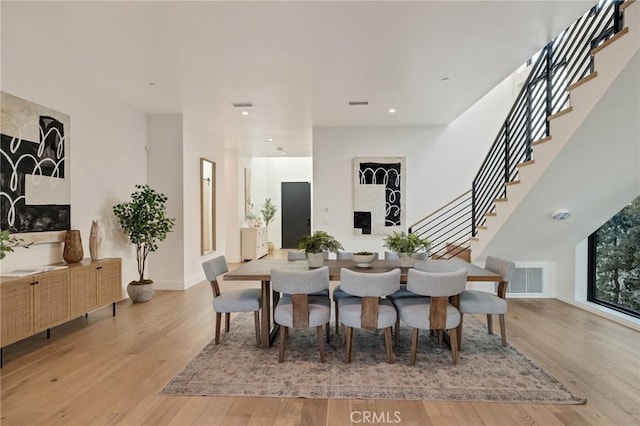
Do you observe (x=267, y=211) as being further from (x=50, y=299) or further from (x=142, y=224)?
(x=50, y=299)

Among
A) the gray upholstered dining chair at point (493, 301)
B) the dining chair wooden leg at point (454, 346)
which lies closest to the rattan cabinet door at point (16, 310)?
the dining chair wooden leg at point (454, 346)

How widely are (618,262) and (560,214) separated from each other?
1310 mm

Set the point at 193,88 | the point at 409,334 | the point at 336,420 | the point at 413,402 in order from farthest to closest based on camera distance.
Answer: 1. the point at 193,88
2. the point at 409,334
3. the point at 413,402
4. the point at 336,420

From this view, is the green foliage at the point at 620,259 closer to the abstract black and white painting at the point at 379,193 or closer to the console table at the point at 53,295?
the abstract black and white painting at the point at 379,193

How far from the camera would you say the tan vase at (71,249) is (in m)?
4.02

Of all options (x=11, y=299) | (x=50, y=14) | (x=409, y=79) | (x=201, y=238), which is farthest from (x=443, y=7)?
(x=201, y=238)

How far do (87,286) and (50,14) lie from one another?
2696 millimetres

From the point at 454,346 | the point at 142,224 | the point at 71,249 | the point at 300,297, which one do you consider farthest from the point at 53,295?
the point at 454,346

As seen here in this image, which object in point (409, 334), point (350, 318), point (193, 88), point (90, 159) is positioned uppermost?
point (193, 88)

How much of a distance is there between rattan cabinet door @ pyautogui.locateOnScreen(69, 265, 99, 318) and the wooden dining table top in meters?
1.71

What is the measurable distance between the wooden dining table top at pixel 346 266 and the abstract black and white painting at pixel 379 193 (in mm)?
2747

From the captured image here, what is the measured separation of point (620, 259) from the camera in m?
4.52

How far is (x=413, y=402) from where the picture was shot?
2.50 m

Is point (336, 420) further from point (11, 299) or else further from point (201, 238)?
point (201, 238)
